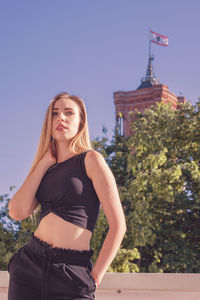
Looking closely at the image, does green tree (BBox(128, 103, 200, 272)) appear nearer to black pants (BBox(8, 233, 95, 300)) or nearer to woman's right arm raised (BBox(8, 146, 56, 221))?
woman's right arm raised (BBox(8, 146, 56, 221))

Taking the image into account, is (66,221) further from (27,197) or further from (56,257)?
(27,197)

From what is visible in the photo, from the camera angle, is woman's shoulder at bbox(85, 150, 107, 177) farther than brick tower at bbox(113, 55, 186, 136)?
No

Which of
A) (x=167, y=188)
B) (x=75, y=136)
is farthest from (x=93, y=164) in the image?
(x=167, y=188)

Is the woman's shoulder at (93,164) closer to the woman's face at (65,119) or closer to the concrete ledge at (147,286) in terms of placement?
the woman's face at (65,119)

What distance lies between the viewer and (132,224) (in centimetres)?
1205

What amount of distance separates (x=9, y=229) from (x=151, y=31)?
39.9m

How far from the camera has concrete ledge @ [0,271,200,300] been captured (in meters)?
3.28

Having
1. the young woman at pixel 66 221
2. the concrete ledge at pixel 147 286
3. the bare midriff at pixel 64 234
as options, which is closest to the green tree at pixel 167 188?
the concrete ledge at pixel 147 286

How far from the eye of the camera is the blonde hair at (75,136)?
90.1 inches

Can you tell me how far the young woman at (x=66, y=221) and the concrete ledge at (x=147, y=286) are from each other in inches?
54.9

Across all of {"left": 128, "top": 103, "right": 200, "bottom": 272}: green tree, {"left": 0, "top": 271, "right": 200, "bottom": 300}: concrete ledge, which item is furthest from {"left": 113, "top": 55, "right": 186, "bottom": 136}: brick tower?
{"left": 0, "top": 271, "right": 200, "bottom": 300}: concrete ledge

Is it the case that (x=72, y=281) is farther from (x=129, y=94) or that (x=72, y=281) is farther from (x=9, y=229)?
(x=129, y=94)

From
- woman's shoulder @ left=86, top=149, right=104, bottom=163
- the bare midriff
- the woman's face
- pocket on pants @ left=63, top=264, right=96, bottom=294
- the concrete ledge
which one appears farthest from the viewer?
the concrete ledge

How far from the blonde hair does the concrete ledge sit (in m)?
1.41
